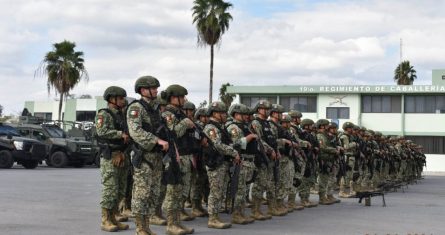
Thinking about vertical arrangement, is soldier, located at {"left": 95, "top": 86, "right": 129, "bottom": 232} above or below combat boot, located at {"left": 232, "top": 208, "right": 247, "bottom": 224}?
above

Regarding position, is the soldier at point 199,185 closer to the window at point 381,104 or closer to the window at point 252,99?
the window at point 381,104

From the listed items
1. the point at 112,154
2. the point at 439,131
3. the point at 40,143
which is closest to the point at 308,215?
the point at 112,154

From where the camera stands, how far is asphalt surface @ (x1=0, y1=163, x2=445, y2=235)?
348 inches

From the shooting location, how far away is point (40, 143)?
22.7 m

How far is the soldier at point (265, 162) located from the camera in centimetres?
1020

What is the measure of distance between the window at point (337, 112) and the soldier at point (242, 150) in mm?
33517

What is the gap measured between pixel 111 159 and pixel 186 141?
1.10m

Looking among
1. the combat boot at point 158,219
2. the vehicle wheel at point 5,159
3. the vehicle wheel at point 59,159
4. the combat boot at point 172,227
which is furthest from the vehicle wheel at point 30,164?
the combat boot at point 172,227

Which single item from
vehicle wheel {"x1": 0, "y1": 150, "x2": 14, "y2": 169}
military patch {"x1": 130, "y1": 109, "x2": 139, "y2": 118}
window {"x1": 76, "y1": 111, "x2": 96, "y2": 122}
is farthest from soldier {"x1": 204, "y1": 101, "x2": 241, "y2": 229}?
window {"x1": 76, "y1": 111, "x2": 96, "y2": 122}

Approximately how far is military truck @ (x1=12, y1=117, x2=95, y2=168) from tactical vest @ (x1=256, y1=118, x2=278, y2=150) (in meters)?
15.7

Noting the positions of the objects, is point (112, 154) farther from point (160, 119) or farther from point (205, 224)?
point (205, 224)

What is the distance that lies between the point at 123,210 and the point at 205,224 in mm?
1443

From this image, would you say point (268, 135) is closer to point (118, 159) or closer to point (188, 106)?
point (188, 106)

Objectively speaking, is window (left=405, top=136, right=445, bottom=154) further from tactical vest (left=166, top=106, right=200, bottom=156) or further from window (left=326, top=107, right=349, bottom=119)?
tactical vest (left=166, top=106, right=200, bottom=156)
